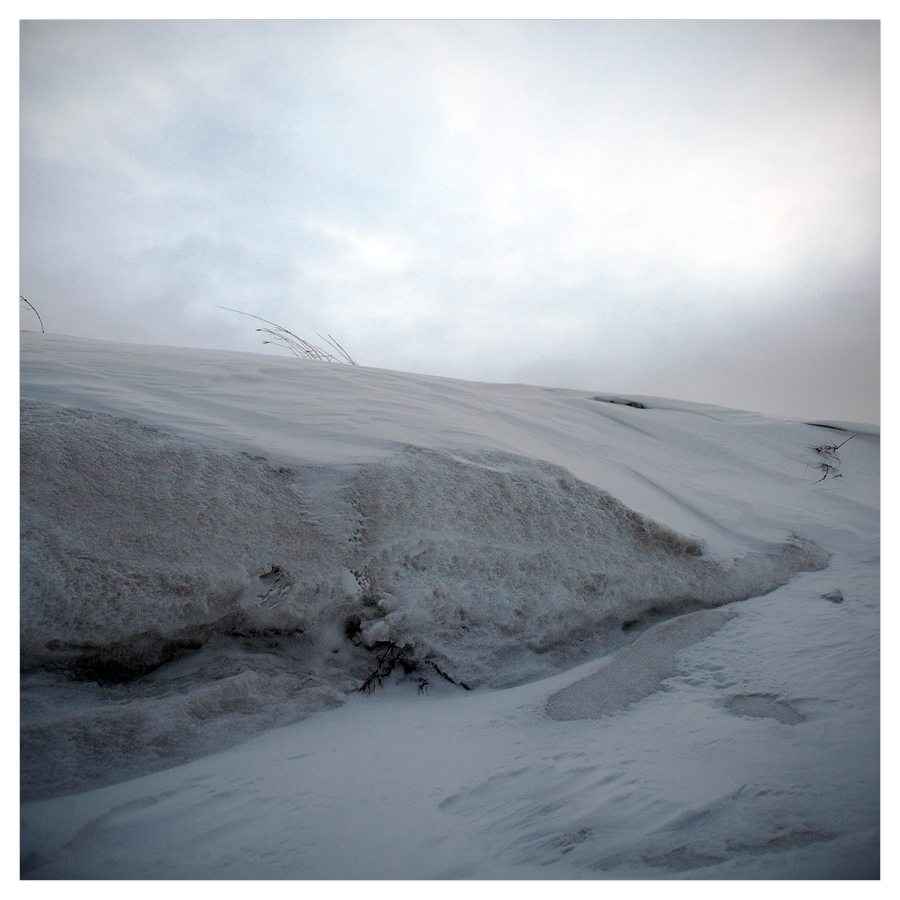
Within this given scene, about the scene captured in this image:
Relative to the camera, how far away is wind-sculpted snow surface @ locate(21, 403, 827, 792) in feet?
4.23

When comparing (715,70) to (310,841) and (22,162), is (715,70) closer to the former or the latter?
(22,162)

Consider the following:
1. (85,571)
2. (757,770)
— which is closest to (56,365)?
(85,571)

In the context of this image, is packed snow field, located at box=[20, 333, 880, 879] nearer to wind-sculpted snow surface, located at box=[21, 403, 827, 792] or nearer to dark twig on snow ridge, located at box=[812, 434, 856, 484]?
wind-sculpted snow surface, located at box=[21, 403, 827, 792]

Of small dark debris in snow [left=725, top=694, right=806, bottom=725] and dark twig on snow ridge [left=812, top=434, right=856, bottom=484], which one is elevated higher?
dark twig on snow ridge [left=812, top=434, right=856, bottom=484]

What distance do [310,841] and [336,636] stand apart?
57 cm

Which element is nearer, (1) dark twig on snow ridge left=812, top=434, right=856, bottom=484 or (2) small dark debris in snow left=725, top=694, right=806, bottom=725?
(2) small dark debris in snow left=725, top=694, right=806, bottom=725

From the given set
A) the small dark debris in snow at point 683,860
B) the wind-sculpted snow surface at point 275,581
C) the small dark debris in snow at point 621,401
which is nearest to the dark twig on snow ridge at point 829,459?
the small dark debris in snow at point 621,401

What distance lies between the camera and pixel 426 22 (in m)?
1.93

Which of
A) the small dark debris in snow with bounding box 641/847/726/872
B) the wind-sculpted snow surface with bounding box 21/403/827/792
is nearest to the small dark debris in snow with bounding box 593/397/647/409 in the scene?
the wind-sculpted snow surface with bounding box 21/403/827/792

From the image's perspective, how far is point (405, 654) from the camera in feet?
4.90

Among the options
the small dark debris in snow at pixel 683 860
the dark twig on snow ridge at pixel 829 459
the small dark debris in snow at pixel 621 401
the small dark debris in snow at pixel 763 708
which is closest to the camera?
the small dark debris in snow at pixel 683 860

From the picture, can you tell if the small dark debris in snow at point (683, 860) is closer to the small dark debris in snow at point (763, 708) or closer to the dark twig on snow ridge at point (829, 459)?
the small dark debris in snow at point (763, 708)

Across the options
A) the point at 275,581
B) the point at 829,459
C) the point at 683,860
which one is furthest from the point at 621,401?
the point at 683,860

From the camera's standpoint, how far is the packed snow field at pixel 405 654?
38.1 inches
